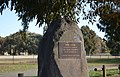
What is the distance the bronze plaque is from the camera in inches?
539

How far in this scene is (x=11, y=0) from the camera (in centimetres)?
1491

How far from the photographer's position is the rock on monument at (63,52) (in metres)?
13.5

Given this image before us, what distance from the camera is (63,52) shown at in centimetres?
1371

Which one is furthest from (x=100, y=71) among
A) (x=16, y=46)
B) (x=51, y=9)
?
(x=16, y=46)

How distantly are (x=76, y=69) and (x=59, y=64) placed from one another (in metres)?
0.83

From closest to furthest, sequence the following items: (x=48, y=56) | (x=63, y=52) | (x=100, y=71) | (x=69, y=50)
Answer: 1. (x=48, y=56)
2. (x=63, y=52)
3. (x=69, y=50)
4. (x=100, y=71)

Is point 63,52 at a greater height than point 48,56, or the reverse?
point 63,52

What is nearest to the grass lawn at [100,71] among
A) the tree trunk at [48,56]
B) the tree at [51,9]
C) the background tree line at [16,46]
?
the tree at [51,9]

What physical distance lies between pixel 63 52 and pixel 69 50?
1.10 feet

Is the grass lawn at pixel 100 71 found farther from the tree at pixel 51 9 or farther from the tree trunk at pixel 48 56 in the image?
Answer: the tree trunk at pixel 48 56

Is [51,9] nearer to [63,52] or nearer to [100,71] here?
[63,52]

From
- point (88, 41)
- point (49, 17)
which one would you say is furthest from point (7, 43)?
point (49, 17)

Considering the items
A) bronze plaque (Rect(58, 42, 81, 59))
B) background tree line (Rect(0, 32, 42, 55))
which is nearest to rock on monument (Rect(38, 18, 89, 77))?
bronze plaque (Rect(58, 42, 81, 59))

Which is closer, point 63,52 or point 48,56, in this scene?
point 48,56
